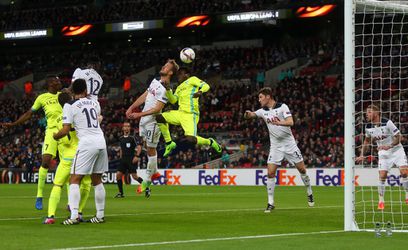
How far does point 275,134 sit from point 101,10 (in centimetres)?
4085

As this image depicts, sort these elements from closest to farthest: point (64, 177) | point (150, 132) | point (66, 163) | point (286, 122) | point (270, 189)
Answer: point (64, 177) < point (66, 163) < point (286, 122) < point (270, 189) < point (150, 132)

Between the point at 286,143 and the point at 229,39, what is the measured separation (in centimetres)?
4066

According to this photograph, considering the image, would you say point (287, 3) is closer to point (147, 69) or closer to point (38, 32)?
point (147, 69)

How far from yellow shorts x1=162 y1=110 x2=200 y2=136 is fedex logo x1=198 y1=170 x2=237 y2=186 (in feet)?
58.0

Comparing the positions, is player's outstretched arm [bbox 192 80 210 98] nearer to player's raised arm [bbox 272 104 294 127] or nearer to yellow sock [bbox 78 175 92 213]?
player's raised arm [bbox 272 104 294 127]

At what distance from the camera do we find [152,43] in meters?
61.4

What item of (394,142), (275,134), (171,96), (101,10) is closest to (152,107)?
(171,96)

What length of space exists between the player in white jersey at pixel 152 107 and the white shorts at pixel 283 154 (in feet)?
9.23

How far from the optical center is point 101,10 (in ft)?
184

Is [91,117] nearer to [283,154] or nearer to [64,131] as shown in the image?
[64,131]

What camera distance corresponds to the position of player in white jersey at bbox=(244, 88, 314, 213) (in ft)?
53.5

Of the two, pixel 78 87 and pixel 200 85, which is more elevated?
pixel 200 85

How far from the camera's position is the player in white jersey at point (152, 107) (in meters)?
17.7

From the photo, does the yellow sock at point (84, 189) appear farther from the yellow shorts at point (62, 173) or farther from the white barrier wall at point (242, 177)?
the white barrier wall at point (242, 177)
